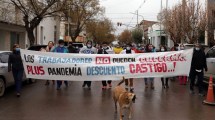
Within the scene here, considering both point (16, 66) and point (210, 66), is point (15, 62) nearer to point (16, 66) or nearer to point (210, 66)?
point (16, 66)

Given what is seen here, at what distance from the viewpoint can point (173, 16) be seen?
3728 cm

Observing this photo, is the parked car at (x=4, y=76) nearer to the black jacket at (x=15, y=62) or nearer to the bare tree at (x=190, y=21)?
the black jacket at (x=15, y=62)

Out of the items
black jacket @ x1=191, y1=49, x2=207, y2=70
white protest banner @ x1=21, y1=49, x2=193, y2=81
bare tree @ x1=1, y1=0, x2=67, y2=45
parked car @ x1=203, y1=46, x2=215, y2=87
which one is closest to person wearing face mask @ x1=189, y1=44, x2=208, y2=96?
black jacket @ x1=191, y1=49, x2=207, y2=70

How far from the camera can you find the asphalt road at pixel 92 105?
28.9 ft

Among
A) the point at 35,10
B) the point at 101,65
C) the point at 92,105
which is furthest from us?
the point at 35,10

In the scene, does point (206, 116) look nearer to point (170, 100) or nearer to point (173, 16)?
point (170, 100)

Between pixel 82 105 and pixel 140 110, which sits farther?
pixel 82 105

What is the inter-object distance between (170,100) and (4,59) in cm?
595

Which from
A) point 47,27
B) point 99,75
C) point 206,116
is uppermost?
point 47,27

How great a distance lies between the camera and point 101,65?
40.4 ft

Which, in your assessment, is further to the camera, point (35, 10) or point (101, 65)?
point (35, 10)

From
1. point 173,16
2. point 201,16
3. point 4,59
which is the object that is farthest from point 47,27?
point 4,59

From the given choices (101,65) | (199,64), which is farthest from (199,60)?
(101,65)

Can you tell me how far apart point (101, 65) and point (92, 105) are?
239 cm
